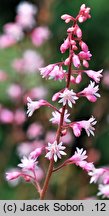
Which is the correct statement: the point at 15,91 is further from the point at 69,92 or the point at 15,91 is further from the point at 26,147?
the point at 69,92

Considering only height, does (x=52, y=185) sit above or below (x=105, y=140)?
below

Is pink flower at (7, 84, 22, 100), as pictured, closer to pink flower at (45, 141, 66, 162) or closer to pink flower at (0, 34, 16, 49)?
pink flower at (0, 34, 16, 49)

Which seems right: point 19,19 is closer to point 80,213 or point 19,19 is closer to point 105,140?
point 105,140

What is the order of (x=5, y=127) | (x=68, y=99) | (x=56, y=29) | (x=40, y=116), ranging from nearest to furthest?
(x=68, y=99), (x=40, y=116), (x=5, y=127), (x=56, y=29)

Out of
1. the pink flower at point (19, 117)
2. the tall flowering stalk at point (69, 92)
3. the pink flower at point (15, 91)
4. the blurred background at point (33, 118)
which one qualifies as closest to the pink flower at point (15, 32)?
the blurred background at point (33, 118)

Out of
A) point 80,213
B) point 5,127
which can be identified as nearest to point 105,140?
point 5,127

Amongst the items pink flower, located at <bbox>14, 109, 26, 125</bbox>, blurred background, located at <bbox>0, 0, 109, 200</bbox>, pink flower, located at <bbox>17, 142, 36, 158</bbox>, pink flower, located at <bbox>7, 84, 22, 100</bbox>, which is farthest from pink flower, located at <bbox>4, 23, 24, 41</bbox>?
pink flower, located at <bbox>17, 142, 36, 158</bbox>

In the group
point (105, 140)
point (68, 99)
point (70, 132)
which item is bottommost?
point (68, 99)

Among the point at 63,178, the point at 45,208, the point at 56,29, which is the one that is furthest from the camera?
the point at 56,29

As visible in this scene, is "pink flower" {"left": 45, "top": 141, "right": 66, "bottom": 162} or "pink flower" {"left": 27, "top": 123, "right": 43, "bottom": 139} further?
"pink flower" {"left": 27, "top": 123, "right": 43, "bottom": 139}

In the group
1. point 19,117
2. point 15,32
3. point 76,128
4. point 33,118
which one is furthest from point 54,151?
point 33,118

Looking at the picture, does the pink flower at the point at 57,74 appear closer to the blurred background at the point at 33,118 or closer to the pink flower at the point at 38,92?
the blurred background at the point at 33,118
